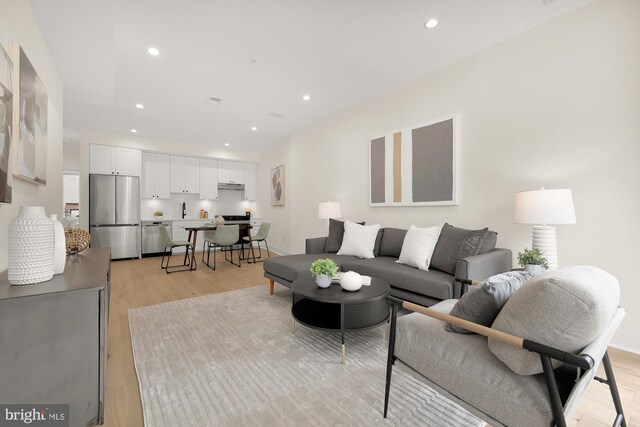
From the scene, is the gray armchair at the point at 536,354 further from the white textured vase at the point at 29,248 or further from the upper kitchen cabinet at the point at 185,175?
the upper kitchen cabinet at the point at 185,175

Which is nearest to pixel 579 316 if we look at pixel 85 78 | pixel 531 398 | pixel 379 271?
pixel 531 398

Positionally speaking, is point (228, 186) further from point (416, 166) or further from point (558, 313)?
point (558, 313)

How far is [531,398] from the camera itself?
36.0 inches

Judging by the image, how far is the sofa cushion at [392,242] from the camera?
330 cm

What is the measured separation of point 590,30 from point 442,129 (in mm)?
1345

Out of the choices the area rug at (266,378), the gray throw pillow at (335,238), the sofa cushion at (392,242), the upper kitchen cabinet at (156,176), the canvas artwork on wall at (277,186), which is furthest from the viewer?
the canvas artwork on wall at (277,186)

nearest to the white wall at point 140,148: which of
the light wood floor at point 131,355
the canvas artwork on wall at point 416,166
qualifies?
the light wood floor at point 131,355

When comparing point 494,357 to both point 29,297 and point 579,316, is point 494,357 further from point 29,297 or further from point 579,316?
point 29,297

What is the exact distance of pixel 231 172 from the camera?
725 centimetres

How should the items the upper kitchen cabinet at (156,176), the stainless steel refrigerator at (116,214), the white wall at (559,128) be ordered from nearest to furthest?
the white wall at (559,128) → the stainless steel refrigerator at (116,214) → the upper kitchen cabinet at (156,176)

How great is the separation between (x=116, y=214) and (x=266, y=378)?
18.2ft

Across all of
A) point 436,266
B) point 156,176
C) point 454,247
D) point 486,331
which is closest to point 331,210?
point 436,266

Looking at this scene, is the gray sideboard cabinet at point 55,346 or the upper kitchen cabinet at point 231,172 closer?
the gray sideboard cabinet at point 55,346

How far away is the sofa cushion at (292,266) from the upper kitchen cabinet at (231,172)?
458 centimetres
